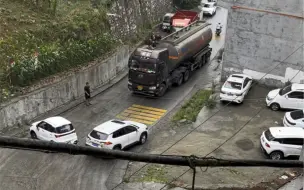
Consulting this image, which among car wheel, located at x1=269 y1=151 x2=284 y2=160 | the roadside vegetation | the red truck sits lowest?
car wheel, located at x1=269 y1=151 x2=284 y2=160

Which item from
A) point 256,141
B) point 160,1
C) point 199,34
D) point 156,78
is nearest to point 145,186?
point 256,141

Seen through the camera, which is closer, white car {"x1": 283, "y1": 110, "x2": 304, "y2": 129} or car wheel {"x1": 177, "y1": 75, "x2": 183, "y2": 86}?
white car {"x1": 283, "y1": 110, "x2": 304, "y2": 129}

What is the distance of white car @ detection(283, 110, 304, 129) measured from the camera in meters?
20.5

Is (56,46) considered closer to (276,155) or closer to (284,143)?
(276,155)

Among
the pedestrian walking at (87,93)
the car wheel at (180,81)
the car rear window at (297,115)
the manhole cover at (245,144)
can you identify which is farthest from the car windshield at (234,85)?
the pedestrian walking at (87,93)

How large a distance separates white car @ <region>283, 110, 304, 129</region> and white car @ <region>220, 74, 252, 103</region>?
3.52 metres

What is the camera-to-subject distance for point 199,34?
30.2 metres

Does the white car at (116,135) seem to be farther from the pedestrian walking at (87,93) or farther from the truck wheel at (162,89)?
the truck wheel at (162,89)

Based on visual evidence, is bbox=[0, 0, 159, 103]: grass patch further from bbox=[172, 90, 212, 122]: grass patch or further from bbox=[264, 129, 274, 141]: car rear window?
bbox=[264, 129, 274, 141]: car rear window

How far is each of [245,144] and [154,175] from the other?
5299 millimetres

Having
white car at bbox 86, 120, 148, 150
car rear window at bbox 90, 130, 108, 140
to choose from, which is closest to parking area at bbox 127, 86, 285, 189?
white car at bbox 86, 120, 148, 150

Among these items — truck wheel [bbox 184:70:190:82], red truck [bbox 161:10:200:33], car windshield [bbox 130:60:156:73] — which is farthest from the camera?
red truck [bbox 161:10:200:33]

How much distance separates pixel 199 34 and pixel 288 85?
7.97 meters

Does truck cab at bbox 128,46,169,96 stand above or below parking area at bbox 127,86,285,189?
above
